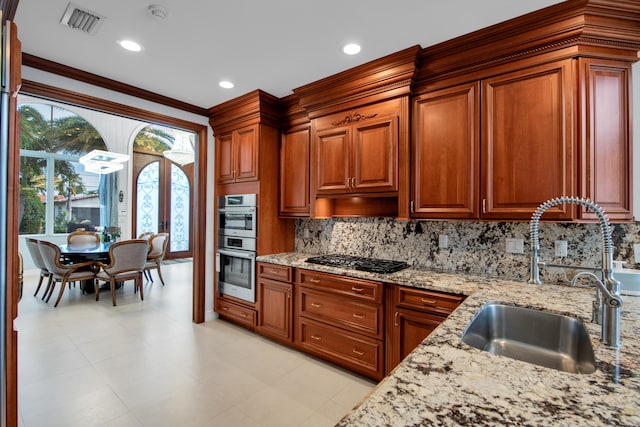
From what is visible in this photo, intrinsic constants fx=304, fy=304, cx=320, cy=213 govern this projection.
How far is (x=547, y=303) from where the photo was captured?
1.54 metres

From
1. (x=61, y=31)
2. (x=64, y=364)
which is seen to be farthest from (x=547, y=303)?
(x=64, y=364)

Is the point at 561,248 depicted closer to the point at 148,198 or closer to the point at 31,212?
the point at 148,198

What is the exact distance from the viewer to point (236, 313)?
3.55m

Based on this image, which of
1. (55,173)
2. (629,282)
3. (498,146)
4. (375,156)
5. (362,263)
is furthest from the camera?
(55,173)

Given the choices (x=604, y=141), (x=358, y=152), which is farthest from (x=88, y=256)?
(x=604, y=141)

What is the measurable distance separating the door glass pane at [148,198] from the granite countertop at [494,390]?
8190 mm

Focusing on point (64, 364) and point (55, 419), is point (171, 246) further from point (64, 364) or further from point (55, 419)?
point (55, 419)

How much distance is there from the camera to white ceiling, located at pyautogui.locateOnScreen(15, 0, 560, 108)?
73.3 inches

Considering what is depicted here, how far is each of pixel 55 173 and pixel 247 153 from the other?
19.0ft

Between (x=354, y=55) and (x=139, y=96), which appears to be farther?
(x=139, y=96)

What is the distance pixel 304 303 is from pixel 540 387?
2.24 m

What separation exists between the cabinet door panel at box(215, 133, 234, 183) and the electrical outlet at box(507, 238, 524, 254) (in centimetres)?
286

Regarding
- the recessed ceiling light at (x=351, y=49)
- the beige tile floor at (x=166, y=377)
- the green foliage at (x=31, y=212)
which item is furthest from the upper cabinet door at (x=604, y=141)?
the green foliage at (x=31, y=212)

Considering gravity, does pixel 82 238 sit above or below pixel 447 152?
below
